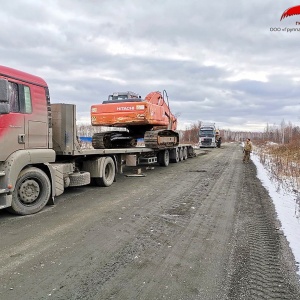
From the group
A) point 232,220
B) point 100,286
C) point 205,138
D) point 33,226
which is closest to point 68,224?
point 33,226

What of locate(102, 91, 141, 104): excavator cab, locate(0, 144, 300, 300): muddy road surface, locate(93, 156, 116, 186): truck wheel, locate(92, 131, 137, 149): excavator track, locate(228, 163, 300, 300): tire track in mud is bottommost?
locate(228, 163, 300, 300): tire track in mud

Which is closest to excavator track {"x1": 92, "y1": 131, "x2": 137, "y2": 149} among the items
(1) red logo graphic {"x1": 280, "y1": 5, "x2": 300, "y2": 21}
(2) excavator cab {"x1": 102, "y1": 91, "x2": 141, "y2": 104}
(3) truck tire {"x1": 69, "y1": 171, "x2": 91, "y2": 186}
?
(2) excavator cab {"x1": 102, "y1": 91, "x2": 141, "y2": 104}

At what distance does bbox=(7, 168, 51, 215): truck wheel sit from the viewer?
6113 millimetres

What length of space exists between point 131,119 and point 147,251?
8.79 m

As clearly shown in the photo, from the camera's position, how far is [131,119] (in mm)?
12617

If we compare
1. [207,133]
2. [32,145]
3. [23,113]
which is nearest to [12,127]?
[23,113]

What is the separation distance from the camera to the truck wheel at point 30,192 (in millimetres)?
6113

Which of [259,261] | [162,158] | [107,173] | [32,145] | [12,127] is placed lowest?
[259,261]

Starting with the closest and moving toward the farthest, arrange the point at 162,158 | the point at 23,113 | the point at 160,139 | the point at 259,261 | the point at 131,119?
1. the point at 259,261
2. the point at 23,113
3. the point at 131,119
4. the point at 160,139
5. the point at 162,158

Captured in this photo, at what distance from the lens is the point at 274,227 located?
5.46 metres

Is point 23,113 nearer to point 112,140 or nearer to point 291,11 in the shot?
point 112,140

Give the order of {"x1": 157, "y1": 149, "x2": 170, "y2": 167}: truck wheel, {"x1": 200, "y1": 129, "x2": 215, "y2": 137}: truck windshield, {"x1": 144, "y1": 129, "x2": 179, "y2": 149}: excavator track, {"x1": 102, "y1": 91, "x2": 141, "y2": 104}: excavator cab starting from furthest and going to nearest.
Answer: {"x1": 200, "y1": 129, "x2": 215, "y2": 137}: truck windshield, {"x1": 157, "y1": 149, "x2": 170, "y2": 167}: truck wheel, {"x1": 144, "y1": 129, "x2": 179, "y2": 149}: excavator track, {"x1": 102, "y1": 91, "x2": 141, "y2": 104}: excavator cab

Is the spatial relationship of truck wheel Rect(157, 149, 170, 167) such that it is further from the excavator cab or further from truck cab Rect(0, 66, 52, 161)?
truck cab Rect(0, 66, 52, 161)

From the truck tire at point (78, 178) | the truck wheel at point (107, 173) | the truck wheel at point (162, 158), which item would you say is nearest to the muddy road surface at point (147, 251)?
the truck tire at point (78, 178)
